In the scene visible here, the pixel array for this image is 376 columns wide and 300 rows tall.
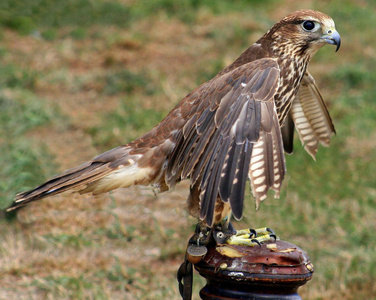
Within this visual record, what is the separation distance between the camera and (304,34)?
359cm

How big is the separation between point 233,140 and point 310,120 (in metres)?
1.21

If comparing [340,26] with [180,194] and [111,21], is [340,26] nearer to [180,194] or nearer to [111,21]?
[111,21]

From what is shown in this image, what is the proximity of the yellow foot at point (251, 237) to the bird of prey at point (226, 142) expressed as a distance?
128 mm

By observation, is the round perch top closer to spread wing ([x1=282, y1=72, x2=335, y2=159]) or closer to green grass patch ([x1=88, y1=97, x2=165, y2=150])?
spread wing ([x1=282, y1=72, x2=335, y2=159])

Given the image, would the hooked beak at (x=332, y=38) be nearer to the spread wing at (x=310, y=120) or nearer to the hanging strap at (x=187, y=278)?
the spread wing at (x=310, y=120)

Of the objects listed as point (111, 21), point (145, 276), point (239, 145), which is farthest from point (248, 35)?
point (239, 145)

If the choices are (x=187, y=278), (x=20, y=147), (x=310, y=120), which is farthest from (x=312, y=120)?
(x=20, y=147)

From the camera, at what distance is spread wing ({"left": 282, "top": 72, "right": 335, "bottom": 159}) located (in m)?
4.05

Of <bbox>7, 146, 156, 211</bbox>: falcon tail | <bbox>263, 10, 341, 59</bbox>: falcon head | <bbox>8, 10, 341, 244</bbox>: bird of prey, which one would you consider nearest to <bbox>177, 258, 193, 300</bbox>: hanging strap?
<bbox>8, 10, 341, 244</bbox>: bird of prey

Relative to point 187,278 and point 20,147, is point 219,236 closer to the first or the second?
point 187,278

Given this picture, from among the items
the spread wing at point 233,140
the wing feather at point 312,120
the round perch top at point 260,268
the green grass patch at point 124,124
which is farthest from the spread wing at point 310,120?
the green grass patch at point 124,124

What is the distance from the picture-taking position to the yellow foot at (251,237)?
297 cm

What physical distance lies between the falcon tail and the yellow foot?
0.66 metres

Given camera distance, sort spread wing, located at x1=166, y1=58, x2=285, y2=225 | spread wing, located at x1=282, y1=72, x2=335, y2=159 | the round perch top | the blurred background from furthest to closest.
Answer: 1. the blurred background
2. spread wing, located at x1=282, y1=72, x2=335, y2=159
3. spread wing, located at x1=166, y1=58, x2=285, y2=225
4. the round perch top
